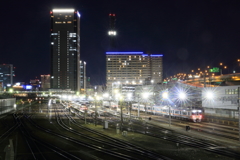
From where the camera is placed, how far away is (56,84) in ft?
563

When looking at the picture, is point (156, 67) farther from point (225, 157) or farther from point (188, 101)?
point (225, 157)

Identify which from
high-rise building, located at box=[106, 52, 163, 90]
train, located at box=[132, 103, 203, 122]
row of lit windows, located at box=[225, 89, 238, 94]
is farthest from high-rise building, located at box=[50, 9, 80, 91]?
row of lit windows, located at box=[225, 89, 238, 94]

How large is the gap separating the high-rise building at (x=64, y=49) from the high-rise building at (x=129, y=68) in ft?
88.5

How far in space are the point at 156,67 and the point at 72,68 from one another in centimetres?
7185

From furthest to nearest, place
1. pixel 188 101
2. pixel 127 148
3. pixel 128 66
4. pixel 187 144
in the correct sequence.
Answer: pixel 128 66 < pixel 188 101 < pixel 187 144 < pixel 127 148

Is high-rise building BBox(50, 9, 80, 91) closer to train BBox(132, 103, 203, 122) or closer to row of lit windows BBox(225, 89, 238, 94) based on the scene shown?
train BBox(132, 103, 203, 122)

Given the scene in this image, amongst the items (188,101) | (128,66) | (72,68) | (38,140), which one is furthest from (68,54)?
(38,140)

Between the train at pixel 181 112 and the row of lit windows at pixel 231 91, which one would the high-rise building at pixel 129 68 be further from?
the row of lit windows at pixel 231 91

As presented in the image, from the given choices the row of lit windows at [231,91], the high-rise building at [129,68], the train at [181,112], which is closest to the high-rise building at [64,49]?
the high-rise building at [129,68]

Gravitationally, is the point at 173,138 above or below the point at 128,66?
below

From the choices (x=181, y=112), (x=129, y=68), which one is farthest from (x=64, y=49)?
(x=181, y=112)

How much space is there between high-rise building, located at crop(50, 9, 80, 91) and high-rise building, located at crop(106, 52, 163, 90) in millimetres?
26977

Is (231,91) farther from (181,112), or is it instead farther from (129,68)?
(129,68)

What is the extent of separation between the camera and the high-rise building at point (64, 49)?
172 meters
